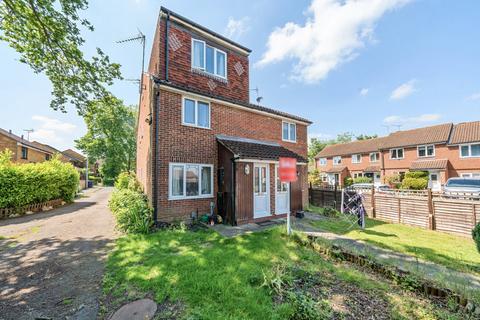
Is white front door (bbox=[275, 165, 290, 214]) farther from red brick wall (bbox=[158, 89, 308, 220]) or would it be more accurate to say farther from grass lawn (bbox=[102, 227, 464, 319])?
grass lawn (bbox=[102, 227, 464, 319])

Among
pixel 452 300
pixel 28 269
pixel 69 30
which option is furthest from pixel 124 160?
pixel 452 300

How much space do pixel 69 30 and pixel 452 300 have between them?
49.4 feet

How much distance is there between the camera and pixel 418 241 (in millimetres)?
8273

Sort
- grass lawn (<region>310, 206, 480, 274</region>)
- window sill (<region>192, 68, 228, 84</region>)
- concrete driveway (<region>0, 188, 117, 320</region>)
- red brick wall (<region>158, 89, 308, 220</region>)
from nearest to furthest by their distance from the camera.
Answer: concrete driveway (<region>0, 188, 117, 320</region>)
grass lawn (<region>310, 206, 480, 274</region>)
red brick wall (<region>158, 89, 308, 220</region>)
window sill (<region>192, 68, 228, 84</region>)

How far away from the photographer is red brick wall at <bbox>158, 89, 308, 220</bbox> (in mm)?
8781

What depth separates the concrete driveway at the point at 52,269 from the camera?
381 cm

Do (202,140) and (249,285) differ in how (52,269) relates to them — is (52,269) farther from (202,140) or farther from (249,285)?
(202,140)

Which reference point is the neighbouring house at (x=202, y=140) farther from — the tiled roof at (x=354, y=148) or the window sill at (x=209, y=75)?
the tiled roof at (x=354, y=148)

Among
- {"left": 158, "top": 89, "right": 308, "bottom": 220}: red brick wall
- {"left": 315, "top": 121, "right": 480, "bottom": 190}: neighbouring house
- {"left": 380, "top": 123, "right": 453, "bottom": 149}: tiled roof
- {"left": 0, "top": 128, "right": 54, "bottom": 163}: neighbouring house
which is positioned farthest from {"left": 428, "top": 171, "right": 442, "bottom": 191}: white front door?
{"left": 0, "top": 128, "right": 54, "bottom": 163}: neighbouring house

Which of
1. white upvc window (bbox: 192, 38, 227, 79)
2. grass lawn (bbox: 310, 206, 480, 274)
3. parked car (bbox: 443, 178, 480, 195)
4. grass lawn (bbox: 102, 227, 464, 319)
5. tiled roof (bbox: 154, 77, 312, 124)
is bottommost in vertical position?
grass lawn (bbox: 310, 206, 480, 274)

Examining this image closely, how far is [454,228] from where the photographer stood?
971 cm

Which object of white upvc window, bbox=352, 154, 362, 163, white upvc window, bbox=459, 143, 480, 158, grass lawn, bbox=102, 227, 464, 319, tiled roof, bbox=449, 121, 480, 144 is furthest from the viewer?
white upvc window, bbox=352, 154, 362, 163

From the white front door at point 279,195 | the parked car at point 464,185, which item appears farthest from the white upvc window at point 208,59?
the parked car at point 464,185

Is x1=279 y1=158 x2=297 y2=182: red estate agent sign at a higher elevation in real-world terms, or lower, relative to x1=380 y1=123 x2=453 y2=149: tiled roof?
lower
